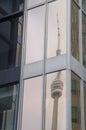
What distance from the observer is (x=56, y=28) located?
12469mm

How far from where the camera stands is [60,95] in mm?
11289

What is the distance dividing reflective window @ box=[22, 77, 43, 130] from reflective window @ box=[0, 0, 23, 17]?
358 cm

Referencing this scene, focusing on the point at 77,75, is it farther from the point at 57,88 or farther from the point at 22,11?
the point at 22,11

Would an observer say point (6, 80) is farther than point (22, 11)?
No

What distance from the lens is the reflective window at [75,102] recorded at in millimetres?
11033

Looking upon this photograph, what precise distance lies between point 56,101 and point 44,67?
4.63 ft

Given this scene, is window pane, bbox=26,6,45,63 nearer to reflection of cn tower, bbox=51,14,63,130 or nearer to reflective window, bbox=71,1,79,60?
reflective window, bbox=71,1,79,60

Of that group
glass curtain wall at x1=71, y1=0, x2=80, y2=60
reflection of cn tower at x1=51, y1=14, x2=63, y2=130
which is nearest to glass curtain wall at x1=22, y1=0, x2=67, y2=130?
reflection of cn tower at x1=51, y1=14, x2=63, y2=130

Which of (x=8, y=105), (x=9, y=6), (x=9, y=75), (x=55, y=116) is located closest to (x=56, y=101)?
(x=55, y=116)

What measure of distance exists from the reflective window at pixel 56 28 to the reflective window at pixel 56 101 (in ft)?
3.07

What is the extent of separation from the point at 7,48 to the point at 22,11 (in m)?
1.58

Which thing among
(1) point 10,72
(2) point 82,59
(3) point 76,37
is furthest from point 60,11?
(1) point 10,72

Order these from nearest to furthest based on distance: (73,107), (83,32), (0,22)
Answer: (73,107), (83,32), (0,22)

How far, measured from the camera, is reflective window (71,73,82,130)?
434 inches
